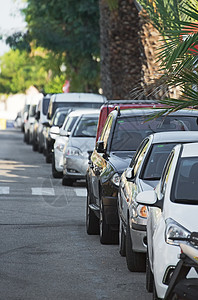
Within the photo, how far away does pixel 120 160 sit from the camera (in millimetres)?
12797

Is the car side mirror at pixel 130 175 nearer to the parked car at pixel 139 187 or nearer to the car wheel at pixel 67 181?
the parked car at pixel 139 187

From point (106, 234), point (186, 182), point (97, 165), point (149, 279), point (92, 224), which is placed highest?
point (186, 182)

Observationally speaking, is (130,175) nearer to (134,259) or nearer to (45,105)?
(134,259)

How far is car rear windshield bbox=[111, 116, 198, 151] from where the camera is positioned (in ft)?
45.7

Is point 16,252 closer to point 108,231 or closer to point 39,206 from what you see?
point 108,231

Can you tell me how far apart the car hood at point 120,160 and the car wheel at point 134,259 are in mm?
2119

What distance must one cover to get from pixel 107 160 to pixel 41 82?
10565cm

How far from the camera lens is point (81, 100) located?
31.8 m

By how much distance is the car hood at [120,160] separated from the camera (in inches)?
487

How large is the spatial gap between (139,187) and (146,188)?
11 cm

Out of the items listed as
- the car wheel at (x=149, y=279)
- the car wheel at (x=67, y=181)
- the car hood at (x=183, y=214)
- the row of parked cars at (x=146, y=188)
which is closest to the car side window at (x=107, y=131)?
the row of parked cars at (x=146, y=188)

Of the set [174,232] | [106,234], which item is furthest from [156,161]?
[174,232]

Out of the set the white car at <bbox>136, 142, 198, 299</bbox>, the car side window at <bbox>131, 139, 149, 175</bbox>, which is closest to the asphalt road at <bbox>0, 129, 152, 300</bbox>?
the white car at <bbox>136, 142, 198, 299</bbox>

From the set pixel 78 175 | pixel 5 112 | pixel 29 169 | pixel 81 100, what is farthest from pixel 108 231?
pixel 5 112
